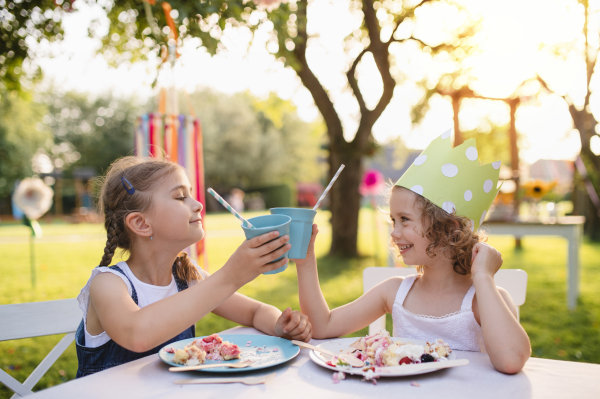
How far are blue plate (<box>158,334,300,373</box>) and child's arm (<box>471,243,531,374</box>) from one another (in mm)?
595

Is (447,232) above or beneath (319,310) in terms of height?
above

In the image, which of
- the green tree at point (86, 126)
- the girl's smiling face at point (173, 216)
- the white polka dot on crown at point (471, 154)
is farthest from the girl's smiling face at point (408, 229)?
the green tree at point (86, 126)

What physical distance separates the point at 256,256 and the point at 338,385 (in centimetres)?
41

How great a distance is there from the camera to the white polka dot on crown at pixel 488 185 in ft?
5.81

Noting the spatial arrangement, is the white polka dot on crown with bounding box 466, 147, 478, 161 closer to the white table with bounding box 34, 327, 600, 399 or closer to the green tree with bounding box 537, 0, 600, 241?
the white table with bounding box 34, 327, 600, 399

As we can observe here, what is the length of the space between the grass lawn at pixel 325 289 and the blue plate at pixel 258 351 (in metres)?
0.91

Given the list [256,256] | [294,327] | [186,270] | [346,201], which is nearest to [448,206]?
[294,327]

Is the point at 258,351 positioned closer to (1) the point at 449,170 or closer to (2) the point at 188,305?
(2) the point at 188,305

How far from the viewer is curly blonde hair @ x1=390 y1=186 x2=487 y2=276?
5.92 ft

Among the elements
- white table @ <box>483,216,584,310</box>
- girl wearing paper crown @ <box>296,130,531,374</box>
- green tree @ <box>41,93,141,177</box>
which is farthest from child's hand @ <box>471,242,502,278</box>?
green tree @ <box>41,93,141,177</box>

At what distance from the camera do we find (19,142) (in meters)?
28.1

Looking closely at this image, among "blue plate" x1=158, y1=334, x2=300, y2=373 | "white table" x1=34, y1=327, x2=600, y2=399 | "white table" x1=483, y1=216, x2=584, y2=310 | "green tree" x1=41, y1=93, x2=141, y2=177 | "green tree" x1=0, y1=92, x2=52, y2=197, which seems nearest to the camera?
"white table" x1=34, y1=327, x2=600, y2=399

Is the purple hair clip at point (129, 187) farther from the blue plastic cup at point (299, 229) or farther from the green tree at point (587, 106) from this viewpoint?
the green tree at point (587, 106)

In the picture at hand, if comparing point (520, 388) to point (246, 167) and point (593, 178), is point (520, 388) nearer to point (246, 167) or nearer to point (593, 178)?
point (593, 178)
